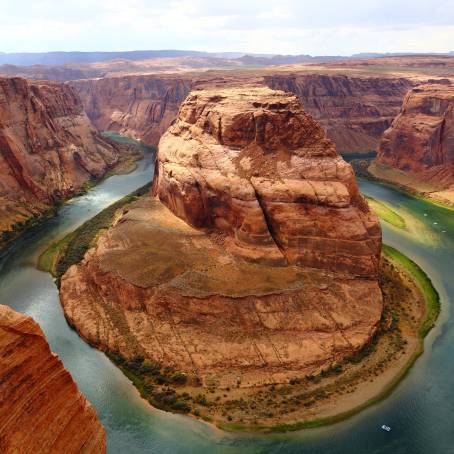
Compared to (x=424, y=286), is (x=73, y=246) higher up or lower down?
lower down

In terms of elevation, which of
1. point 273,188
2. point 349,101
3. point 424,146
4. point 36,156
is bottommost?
point 36,156

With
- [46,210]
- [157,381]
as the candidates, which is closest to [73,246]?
[46,210]

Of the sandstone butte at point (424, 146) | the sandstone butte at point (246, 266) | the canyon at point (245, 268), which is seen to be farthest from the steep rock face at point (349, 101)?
the canyon at point (245, 268)

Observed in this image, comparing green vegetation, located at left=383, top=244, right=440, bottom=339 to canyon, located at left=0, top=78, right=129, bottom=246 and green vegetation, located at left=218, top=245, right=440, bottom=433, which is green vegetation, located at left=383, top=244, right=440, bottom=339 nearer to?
green vegetation, located at left=218, top=245, right=440, bottom=433

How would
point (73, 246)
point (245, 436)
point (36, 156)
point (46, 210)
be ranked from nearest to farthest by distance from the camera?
point (245, 436)
point (73, 246)
point (46, 210)
point (36, 156)

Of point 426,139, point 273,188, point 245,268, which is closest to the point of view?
point 245,268

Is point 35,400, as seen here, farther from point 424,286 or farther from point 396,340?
point 424,286
